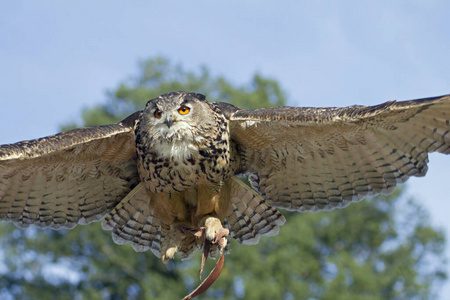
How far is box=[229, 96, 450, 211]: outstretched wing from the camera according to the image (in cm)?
647

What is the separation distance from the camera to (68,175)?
738 cm

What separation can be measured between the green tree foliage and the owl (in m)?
15.1

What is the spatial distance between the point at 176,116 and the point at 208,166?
0.55 meters

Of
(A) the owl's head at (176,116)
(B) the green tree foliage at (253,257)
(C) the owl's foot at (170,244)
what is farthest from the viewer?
Answer: (B) the green tree foliage at (253,257)

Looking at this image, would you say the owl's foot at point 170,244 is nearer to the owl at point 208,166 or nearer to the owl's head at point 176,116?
the owl at point 208,166

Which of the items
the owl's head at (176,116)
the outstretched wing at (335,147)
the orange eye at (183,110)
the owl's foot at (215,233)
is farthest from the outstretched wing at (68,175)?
the outstretched wing at (335,147)

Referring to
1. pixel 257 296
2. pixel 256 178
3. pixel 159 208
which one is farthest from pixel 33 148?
pixel 257 296

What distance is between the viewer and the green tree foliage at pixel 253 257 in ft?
78.5

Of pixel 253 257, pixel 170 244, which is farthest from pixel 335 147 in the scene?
pixel 253 257

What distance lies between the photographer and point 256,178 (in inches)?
299

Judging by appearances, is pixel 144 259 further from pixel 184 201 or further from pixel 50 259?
pixel 184 201

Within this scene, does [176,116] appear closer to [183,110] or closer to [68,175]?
[183,110]

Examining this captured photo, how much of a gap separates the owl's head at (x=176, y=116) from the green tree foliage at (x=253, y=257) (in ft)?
53.3

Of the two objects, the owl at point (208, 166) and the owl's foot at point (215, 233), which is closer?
the owl at point (208, 166)
